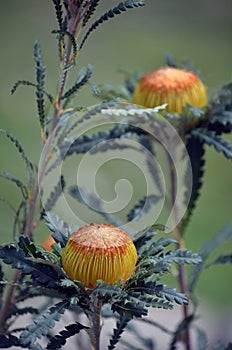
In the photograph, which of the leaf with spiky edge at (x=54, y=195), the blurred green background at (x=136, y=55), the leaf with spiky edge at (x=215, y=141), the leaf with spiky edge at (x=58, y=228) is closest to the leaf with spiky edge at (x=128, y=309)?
the leaf with spiky edge at (x=58, y=228)

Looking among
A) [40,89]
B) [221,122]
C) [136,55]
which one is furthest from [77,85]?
[136,55]

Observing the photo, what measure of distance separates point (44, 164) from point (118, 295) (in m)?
0.22

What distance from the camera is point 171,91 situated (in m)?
0.98

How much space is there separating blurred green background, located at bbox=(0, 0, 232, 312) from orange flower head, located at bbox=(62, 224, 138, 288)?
1.75 metres

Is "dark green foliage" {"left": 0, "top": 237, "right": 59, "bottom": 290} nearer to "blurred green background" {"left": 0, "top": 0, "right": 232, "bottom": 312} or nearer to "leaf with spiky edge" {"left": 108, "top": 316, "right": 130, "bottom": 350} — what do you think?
"leaf with spiky edge" {"left": 108, "top": 316, "right": 130, "bottom": 350}

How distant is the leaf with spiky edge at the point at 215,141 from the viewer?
96 centimetres

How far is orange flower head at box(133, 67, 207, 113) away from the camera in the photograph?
3.21 feet

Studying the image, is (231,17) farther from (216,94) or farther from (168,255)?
(168,255)

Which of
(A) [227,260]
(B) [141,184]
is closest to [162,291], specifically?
(A) [227,260]

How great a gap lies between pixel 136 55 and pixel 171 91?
143 inches

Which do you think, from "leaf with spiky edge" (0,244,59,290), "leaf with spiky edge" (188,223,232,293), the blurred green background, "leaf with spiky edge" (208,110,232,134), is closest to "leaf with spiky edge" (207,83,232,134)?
"leaf with spiky edge" (208,110,232,134)

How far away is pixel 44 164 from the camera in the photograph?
2.71 feet

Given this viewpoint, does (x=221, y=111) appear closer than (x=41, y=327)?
No

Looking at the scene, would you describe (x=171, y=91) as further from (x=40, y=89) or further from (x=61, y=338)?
(x=61, y=338)
